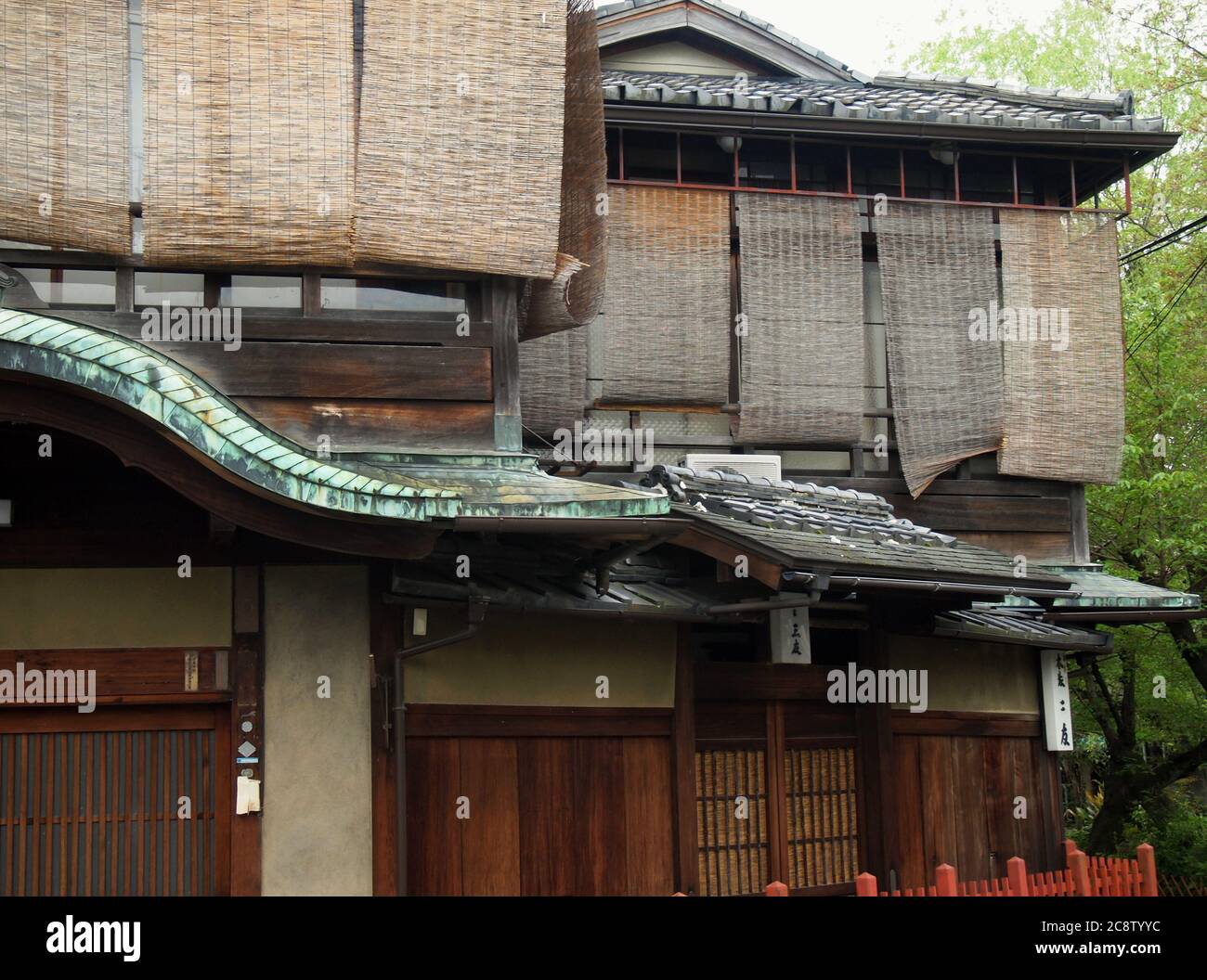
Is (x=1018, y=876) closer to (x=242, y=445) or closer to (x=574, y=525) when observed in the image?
(x=574, y=525)

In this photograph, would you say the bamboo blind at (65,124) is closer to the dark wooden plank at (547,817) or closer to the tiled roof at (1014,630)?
the dark wooden plank at (547,817)

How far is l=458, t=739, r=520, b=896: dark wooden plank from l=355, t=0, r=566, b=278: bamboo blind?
3.70 metres

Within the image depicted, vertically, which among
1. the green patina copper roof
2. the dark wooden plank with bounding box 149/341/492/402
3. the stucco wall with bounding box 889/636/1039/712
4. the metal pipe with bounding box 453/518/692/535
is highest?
the dark wooden plank with bounding box 149/341/492/402

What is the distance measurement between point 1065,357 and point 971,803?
5639mm

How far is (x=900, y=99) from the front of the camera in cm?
1778

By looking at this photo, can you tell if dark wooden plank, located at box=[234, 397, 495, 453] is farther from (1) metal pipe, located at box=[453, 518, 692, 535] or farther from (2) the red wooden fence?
(2) the red wooden fence

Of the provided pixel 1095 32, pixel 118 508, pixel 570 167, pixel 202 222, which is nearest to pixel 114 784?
pixel 118 508

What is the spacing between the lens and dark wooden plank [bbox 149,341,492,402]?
33.7 feet

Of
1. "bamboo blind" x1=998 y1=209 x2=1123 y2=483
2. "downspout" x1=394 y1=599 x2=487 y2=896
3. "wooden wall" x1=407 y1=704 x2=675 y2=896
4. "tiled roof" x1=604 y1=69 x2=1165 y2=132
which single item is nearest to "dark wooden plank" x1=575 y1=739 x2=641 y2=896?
"wooden wall" x1=407 y1=704 x2=675 y2=896

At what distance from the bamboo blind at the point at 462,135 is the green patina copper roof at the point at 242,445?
2.15 meters

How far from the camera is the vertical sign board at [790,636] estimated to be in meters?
12.7

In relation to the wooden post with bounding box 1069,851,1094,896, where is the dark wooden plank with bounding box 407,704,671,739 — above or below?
above

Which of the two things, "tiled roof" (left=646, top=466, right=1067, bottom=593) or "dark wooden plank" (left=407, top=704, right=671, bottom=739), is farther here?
"tiled roof" (left=646, top=466, right=1067, bottom=593)

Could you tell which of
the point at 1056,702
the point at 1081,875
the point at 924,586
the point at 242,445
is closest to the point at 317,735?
the point at 242,445
